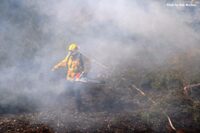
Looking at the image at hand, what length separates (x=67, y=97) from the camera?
36.0 feet

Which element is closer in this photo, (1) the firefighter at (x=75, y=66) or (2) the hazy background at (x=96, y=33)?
(1) the firefighter at (x=75, y=66)

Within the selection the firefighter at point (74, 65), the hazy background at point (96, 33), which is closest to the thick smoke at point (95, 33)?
the hazy background at point (96, 33)

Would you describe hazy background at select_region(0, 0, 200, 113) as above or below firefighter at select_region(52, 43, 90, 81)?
above

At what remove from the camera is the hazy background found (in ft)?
43.7

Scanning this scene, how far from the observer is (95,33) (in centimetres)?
1580

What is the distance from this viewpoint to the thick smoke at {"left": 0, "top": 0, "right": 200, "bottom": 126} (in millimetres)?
13295

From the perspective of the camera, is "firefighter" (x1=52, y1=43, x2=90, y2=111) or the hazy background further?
the hazy background

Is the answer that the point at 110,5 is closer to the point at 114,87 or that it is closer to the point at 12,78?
the point at 114,87

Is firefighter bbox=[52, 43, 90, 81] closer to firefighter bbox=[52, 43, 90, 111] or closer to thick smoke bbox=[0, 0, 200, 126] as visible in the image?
firefighter bbox=[52, 43, 90, 111]

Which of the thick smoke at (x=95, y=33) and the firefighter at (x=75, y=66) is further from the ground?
the thick smoke at (x=95, y=33)

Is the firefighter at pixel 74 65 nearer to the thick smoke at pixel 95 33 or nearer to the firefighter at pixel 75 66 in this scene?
the firefighter at pixel 75 66

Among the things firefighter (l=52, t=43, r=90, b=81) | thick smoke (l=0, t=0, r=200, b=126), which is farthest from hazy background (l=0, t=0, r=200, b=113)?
firefighter (l=52, t=43, r=90, b=81)

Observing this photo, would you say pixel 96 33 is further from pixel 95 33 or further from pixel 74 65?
pixel 74 65

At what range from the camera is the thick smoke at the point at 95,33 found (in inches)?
523
